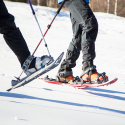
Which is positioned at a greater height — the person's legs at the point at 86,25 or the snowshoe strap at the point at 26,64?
the person's legs at the point at 86,25

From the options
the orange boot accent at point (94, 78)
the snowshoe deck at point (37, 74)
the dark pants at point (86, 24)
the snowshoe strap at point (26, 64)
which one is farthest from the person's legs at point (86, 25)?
the snowshoe strap at point (26, 64)

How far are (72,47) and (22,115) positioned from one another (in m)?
1.61

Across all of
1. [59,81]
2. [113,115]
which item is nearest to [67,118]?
[113,115]

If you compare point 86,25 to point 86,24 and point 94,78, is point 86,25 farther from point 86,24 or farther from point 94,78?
point 94,78

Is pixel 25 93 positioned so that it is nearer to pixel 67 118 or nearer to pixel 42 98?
pixel 42 98

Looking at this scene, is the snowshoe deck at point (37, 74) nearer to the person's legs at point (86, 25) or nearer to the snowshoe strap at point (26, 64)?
the snowshoe strap at point (26, 64)

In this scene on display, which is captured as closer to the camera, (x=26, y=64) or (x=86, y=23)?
(x=26, y=64)

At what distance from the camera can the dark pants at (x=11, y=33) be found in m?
1.90

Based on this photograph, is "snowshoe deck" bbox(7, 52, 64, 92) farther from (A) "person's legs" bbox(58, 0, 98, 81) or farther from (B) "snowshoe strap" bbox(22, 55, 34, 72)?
(A) "person's legs" bbox(58, 0, 98, 81)

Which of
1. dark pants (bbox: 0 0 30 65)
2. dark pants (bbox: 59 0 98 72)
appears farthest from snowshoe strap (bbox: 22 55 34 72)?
dark pants (bbox: 59 0 98 72)

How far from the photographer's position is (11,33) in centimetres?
199

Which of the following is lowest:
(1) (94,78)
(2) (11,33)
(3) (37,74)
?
(1) (94,78)

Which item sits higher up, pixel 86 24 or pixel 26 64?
pixel 86 24

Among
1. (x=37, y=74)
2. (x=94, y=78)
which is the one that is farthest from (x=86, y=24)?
(x=37, y=74)
